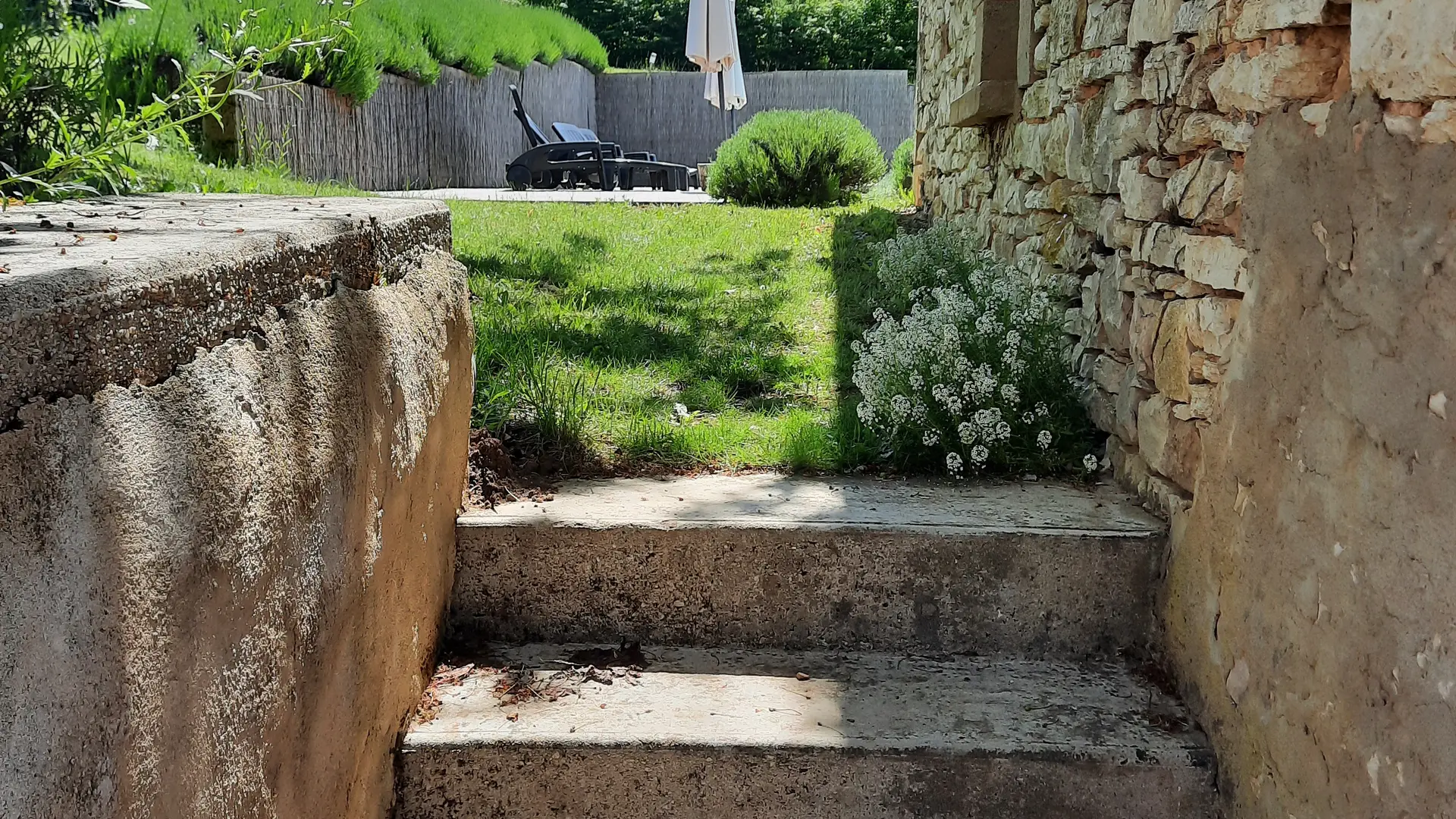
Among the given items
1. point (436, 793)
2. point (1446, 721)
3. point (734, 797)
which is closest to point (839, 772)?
point (734, 797)

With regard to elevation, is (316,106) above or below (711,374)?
above

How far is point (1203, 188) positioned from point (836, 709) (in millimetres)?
1346

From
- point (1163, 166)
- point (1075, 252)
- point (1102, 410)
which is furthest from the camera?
point (1075, 252)

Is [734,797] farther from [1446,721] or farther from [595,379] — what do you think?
[595,379]

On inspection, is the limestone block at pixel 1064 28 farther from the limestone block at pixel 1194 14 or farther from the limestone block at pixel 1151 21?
the limestone block at pixel 1194 14

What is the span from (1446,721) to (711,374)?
108 inches

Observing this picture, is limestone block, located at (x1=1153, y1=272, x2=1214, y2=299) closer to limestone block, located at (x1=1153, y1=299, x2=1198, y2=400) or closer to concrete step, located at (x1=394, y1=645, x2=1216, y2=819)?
limestone block, located at (x1=1153, y1=299, x2=1198, y2=400)

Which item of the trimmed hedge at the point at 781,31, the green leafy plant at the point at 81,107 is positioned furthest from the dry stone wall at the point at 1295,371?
the trimmed hedge at the point at 781,31

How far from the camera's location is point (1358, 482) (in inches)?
65.7

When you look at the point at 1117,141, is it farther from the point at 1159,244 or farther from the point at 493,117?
the point at 493,117

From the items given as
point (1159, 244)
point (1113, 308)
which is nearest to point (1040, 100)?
point (1113, 308)

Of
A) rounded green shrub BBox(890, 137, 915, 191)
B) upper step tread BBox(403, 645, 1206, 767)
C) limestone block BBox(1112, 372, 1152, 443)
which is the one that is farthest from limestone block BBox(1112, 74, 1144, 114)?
rounded green shrub BBox(890, 137, 915, 191)

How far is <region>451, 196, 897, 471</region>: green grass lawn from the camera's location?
315 centimetres

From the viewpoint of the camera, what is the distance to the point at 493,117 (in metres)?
14.4
